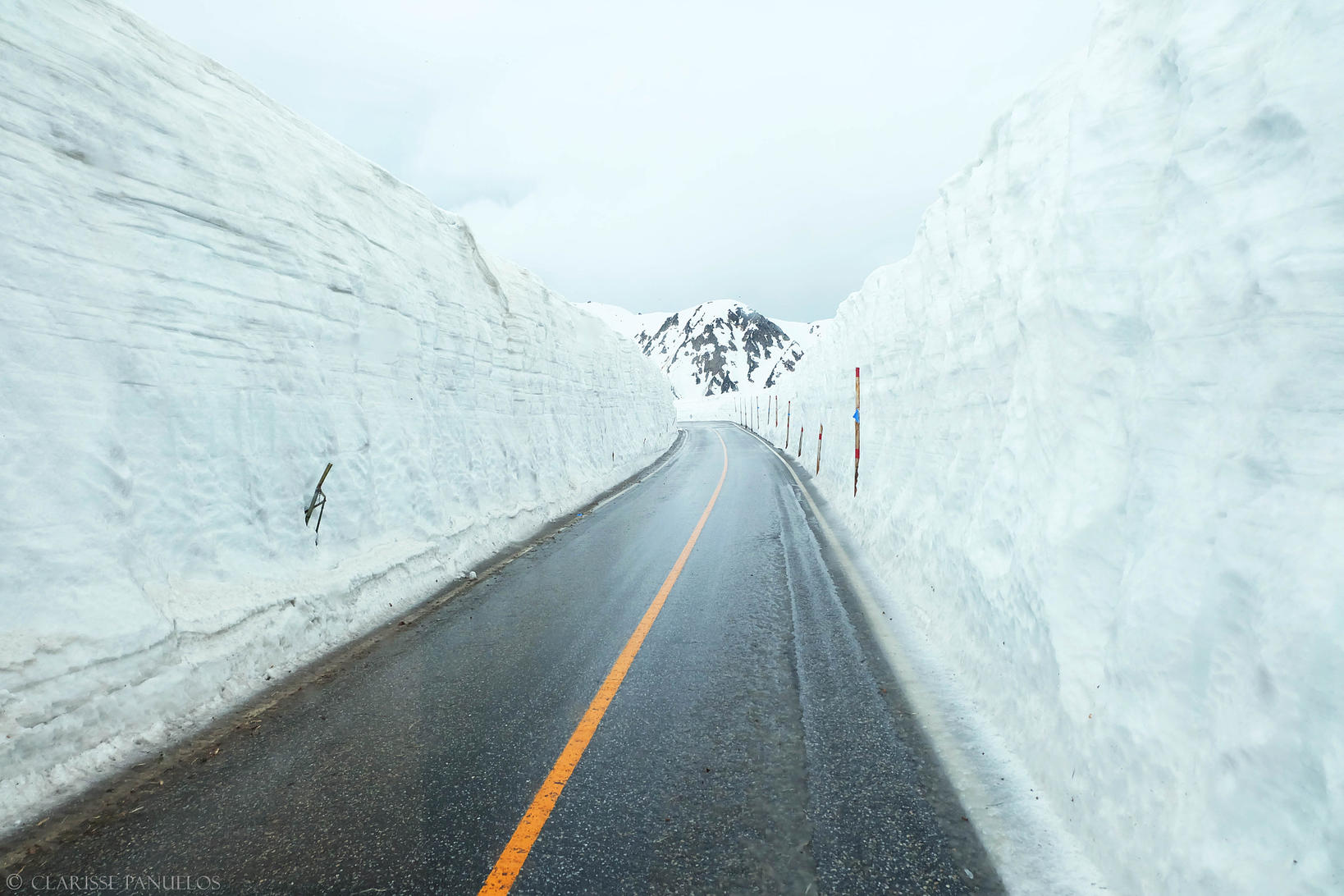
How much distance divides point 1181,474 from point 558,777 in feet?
10.7

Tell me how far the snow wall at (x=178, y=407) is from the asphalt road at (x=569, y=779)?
0.65 meters

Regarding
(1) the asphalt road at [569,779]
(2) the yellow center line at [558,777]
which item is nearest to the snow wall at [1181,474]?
(1) the asphalt road at [569,779]

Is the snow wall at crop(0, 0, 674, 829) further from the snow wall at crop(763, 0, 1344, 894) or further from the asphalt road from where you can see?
the snow wall at crop(763, 0, 1344, 894)

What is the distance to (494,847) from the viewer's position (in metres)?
2.49

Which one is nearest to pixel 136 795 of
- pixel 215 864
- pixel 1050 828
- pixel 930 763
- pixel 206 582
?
pixel 215 864

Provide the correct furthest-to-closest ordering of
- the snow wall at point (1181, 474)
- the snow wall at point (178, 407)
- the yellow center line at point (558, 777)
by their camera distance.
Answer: the snow wall at point (178, 407) → the yellow center line at point (558, 777) → the snow wall at point (1181, 474)

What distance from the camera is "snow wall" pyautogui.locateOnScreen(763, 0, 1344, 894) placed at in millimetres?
1889

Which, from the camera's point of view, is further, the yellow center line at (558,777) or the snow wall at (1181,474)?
the yellow center line at (558,777)

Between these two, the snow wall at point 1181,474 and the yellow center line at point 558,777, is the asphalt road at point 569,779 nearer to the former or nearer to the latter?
the yellow center line at point 558,777

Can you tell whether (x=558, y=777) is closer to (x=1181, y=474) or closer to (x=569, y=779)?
(x=569, y=779)

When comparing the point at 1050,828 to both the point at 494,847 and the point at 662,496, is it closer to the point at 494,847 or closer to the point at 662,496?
the point at 494,847

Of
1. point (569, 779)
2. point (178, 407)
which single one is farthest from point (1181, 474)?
point (178, 407)

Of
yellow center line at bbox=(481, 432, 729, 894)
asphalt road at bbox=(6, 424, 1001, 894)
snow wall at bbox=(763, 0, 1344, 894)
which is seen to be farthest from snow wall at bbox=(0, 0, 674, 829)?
snow wall at bbox=(763, 0, 1344, 894)

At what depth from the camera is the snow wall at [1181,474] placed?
6.20 ft
